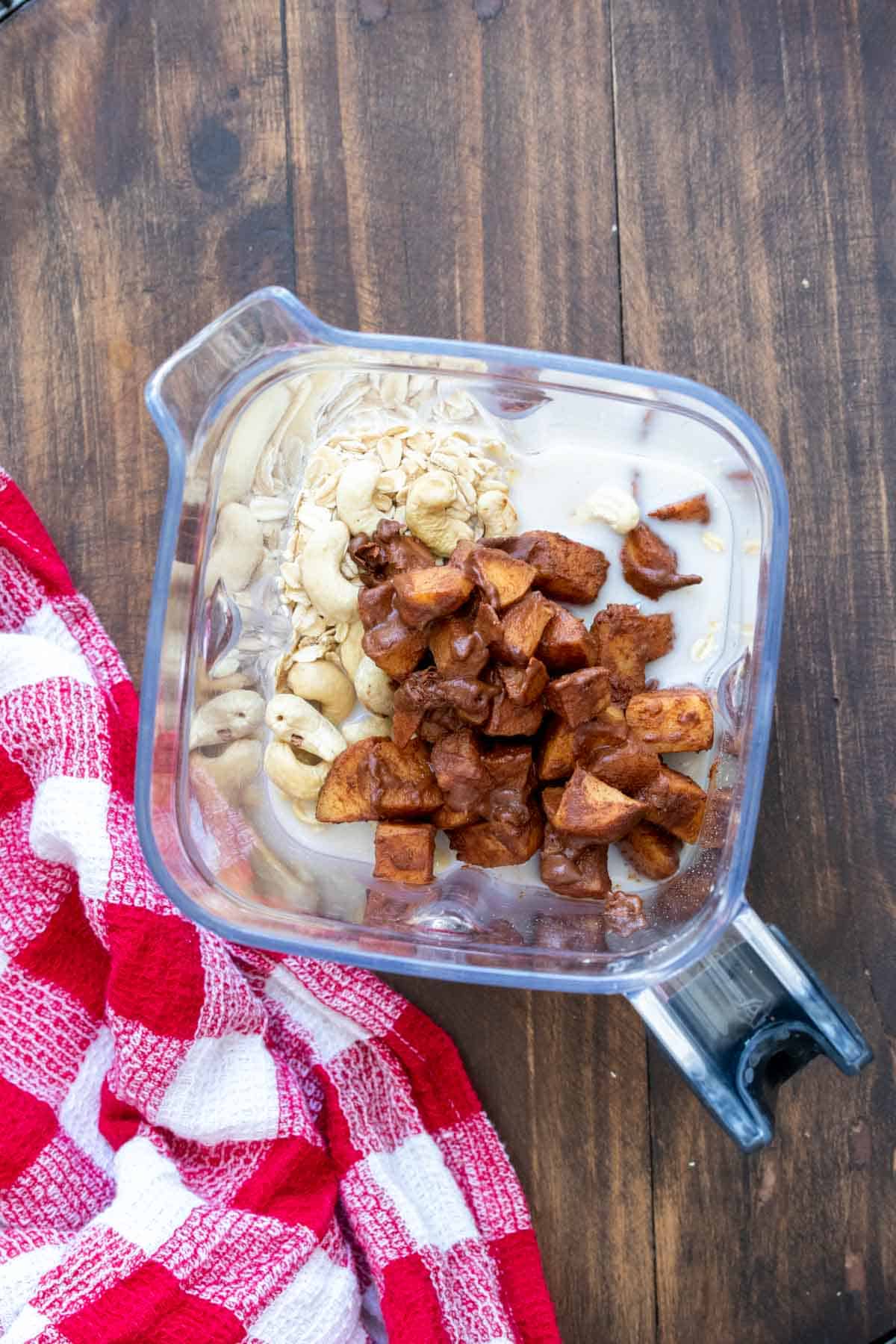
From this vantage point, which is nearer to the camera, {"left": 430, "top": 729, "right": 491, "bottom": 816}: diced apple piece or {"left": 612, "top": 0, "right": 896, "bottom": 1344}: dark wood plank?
{"left": 430, "top": 729, "right": 491, "bottom": 816}: diced apple piece

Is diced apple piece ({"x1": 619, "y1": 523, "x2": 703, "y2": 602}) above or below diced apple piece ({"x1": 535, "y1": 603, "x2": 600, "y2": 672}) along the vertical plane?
above

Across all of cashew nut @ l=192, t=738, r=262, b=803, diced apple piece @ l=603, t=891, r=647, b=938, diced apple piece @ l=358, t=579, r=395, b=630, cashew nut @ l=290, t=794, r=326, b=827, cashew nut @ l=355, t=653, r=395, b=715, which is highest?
diced apple piece @ l=358, t=579, r=395, b=630

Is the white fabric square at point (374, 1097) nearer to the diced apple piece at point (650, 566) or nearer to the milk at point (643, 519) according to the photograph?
the milk at point (643, 519)

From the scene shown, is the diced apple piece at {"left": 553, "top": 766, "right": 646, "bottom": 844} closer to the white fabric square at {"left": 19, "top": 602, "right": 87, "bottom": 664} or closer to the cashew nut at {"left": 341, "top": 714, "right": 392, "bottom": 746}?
the cashew nut at {"left": 341, "top": 714, "right": 392, "bottom": 746}

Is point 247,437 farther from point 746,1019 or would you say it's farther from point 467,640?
point 746,1019

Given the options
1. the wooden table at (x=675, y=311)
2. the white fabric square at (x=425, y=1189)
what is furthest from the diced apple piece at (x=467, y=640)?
the white fabric square at (x=425, y=1189)

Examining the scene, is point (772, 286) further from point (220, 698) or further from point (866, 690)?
point (220, 698)

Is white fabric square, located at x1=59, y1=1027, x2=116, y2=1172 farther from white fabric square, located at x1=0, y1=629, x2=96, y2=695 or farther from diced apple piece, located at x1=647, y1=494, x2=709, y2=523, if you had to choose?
diced apple piece, located at x1=647, y1=494, x2=709, y2=523

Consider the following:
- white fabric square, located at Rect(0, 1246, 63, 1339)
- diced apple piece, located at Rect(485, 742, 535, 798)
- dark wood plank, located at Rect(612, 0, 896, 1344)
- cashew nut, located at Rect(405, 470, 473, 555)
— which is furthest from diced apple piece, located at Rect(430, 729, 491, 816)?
white fabric square, located at Rect(0, 1246, 63, 1339)
